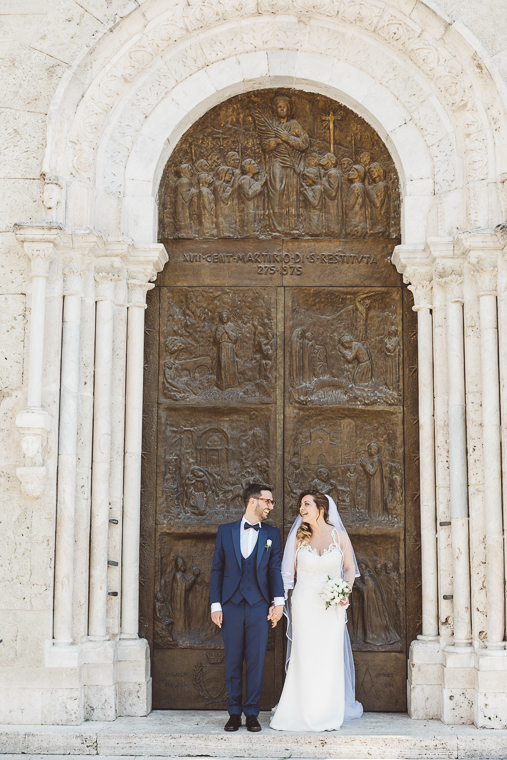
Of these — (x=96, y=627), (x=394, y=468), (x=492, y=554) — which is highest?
(x=394, y=468)

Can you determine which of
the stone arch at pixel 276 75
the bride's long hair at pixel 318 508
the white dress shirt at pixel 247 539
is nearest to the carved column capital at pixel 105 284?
the stone arch at pixel 276 75

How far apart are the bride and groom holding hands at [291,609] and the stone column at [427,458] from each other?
61 centimetres

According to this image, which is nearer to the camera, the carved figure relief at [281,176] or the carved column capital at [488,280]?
the carved column capital at [488,280]

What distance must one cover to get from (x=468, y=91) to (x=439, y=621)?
402 centimetres

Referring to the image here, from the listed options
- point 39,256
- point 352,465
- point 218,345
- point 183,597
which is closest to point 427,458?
point 352,465

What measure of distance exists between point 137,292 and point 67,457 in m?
1.43

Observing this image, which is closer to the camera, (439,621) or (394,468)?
(439,621)

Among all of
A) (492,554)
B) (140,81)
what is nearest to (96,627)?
(492,554)

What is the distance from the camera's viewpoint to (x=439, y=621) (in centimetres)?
631

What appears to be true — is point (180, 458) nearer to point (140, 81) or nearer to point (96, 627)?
point (96, 627)

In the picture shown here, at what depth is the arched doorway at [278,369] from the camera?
6.68m

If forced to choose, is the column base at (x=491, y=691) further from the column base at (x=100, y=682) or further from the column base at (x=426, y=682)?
the column base at (x=100, y=682)

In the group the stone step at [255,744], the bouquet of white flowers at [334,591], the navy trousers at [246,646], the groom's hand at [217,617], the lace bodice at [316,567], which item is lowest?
the stone step at [255,744]

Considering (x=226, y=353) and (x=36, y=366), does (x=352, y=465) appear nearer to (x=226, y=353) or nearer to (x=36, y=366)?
(x=226, y=353)
